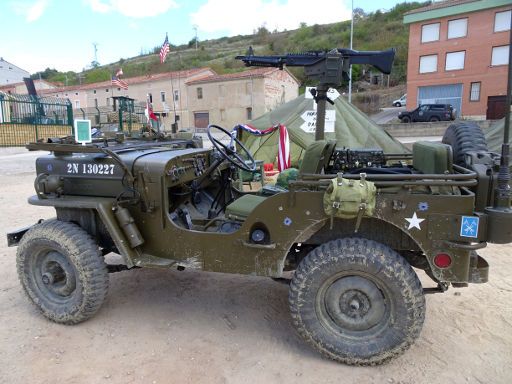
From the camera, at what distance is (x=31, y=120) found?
20.4m

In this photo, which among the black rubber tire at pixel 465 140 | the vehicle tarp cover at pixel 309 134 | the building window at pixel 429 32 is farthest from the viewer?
the building window at pixel 429 32

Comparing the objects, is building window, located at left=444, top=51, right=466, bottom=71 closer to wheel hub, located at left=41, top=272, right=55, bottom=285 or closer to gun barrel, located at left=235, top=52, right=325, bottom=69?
gun barrel, located at left=235, top=52, right=325, bottom=69

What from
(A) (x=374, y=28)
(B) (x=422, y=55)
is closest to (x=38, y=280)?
(B) (x=422, y=55)

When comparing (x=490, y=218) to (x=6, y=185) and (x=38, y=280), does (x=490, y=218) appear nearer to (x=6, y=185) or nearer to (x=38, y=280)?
(x=38, y=280)

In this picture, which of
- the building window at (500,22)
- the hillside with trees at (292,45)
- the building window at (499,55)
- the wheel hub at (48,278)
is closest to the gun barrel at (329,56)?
the wheel hub at (48,278)

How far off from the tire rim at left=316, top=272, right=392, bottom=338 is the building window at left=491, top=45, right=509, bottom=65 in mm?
38929

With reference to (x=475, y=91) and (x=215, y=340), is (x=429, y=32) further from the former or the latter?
(x=215, y=340)

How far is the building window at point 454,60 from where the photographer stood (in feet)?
124

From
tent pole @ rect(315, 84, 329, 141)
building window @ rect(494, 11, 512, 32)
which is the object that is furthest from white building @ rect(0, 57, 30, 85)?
tent pole @ rect(315, 84, 329, 141)

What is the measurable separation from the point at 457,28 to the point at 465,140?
40.1m

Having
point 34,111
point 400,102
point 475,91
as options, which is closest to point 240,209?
point 34,111

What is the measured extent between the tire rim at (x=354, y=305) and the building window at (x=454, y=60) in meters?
40.3

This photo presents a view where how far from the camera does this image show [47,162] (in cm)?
366

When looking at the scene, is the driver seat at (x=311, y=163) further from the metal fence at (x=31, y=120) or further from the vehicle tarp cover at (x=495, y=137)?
the metal fence at (x=31, y=120)
